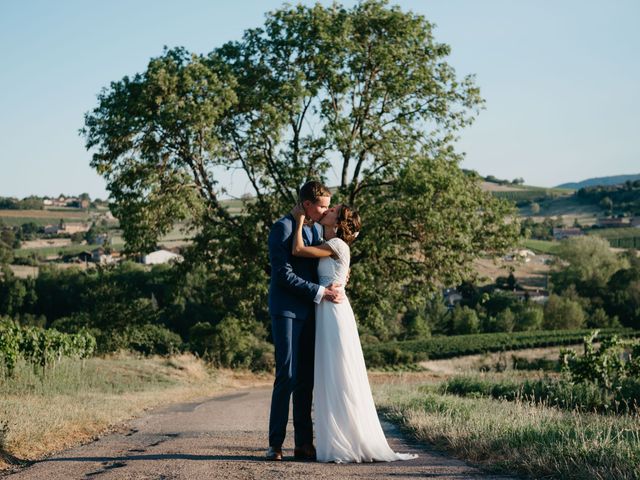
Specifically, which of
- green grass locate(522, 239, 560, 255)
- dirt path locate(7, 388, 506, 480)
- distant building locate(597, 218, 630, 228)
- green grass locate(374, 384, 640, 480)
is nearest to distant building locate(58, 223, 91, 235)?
green grass locate(522, 239, 560, 255)

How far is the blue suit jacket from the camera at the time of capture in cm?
739

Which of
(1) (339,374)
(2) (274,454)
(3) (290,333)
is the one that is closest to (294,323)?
(3) (290,333)

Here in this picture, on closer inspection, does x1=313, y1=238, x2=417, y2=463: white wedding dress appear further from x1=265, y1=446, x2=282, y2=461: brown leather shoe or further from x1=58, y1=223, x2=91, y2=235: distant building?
x1=58, y1=223, x2=91, y2=235: distant building

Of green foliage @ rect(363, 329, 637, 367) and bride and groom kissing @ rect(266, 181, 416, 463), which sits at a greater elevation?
bride and groom kissing @ rect(266, 181, 416, 463)

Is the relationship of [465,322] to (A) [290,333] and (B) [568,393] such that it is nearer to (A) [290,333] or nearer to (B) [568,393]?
(B) [568,393]

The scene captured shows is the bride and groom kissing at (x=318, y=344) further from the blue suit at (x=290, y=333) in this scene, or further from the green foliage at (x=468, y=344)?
the green foliage at (x=468, y=344)

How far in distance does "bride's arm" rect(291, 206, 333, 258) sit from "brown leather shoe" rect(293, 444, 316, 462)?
6.01 feet

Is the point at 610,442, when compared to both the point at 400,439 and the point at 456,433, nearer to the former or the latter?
the point at 456,433

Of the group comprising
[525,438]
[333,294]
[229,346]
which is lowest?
[229,346]

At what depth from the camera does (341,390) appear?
7.41 metres

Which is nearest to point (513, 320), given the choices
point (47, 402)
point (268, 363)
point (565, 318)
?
point (565, 318)

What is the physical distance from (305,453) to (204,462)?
3.66 ft

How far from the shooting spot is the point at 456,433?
25.1ft

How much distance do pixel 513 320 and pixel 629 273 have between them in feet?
75.3
